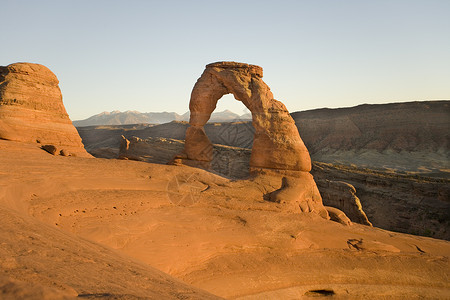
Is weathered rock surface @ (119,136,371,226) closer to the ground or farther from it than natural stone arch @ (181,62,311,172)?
closer to the ground

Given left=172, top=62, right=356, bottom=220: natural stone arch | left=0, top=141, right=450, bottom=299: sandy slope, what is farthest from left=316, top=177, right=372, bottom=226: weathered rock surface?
left=0, top=141, right=450, bottom=299: sandy slope

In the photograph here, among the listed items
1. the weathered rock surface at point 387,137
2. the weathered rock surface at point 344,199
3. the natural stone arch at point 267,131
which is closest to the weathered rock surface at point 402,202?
the weathered rock surface at point 344,199

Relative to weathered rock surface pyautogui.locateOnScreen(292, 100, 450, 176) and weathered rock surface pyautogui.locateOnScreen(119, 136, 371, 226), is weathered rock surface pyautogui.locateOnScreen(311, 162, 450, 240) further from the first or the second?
weathered rock surface pyautogui.locateOnScreen(292, 100, 450, 176)

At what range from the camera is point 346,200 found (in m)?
15.4

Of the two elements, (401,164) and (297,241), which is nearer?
(297,241)

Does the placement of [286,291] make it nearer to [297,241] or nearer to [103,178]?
[297,241]

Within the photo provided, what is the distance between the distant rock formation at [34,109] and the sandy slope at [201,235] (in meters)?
2.57

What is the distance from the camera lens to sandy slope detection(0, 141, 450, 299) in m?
5.16

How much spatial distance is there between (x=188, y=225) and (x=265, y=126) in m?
4.69

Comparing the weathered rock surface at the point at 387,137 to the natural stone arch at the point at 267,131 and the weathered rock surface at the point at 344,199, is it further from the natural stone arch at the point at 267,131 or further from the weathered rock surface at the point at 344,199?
the natural stone arch at the point at 267,131

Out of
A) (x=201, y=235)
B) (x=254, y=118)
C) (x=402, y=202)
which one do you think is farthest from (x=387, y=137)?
(x=201, y=235)

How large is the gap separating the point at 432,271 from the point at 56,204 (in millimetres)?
7994

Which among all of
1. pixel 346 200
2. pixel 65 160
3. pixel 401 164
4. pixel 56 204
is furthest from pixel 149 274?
pixel 401 164

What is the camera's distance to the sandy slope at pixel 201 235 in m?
5.16
